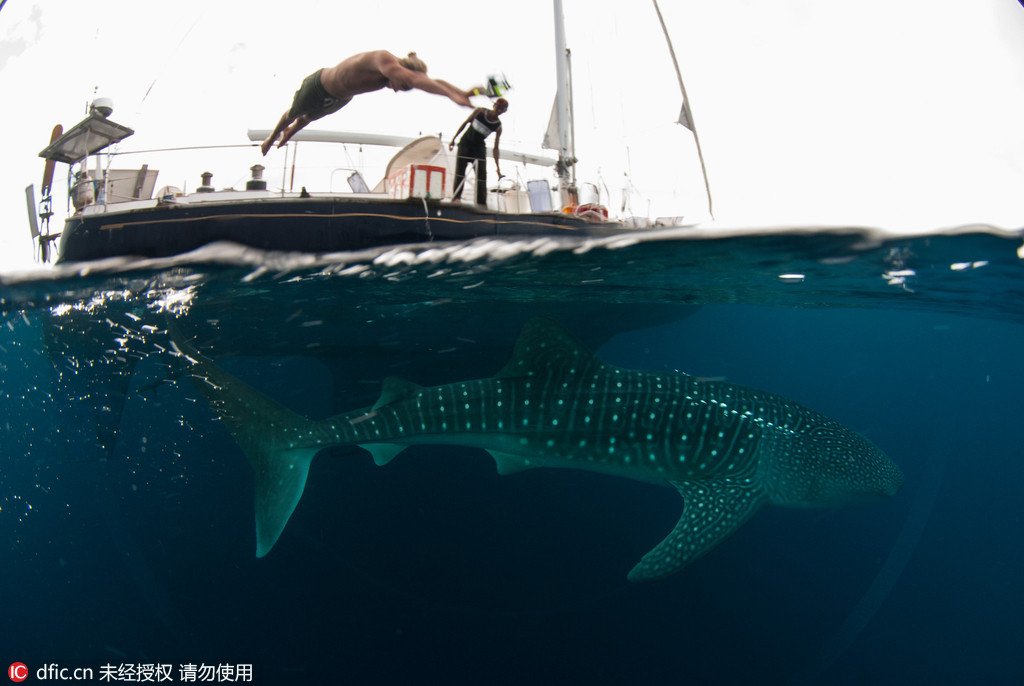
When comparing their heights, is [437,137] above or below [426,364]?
above

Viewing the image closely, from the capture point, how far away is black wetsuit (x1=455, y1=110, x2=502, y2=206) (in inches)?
220

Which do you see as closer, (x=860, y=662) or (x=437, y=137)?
(x=437, y=137)

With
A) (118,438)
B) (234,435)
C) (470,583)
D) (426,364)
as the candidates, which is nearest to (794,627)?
(470,583)

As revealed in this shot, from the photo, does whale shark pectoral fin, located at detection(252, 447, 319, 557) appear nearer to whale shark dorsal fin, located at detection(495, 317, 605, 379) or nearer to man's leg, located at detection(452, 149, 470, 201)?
whale shark dorsal fin, located at detection(495, 317, 605, 379)

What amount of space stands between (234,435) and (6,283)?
6070 mm

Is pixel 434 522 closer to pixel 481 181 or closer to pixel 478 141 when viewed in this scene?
pixel 481 181

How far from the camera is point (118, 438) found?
39.7 feet

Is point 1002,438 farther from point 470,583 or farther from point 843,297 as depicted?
point 470,583

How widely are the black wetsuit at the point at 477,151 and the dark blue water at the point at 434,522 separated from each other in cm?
128

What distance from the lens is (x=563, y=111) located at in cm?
932

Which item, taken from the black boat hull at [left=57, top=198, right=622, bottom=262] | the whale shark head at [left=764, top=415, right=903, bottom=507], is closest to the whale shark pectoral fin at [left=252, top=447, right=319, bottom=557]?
the black boat hull at [left=57, top=198, right=622, bottom=262]

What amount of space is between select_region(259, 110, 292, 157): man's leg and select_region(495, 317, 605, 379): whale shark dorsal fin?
2837 millimetres

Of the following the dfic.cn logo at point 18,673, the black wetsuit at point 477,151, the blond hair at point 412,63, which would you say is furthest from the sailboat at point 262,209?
the dfic.cn logo at point 18,673

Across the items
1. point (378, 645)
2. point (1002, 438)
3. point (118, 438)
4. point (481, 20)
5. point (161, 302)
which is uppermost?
point (481, 20)
